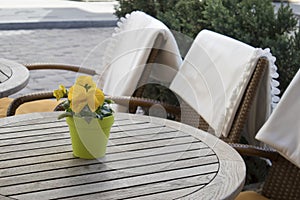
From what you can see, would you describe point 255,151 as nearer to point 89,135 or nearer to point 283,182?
point 283,182

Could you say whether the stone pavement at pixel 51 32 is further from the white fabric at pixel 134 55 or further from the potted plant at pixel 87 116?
the potted plant at pixel 87 116

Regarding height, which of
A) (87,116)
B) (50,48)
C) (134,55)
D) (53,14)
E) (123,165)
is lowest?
(53,14)

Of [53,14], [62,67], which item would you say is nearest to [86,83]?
[62,67]

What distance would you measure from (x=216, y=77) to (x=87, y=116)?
97 centimetres

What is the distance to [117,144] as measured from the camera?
1.98 m

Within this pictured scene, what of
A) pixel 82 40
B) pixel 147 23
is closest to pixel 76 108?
pixel 147 23

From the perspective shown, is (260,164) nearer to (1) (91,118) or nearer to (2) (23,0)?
(1) (91,118)

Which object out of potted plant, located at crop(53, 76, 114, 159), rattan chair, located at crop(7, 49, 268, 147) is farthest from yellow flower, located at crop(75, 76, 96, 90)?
rattan chair, located at crop(7, 49, 268, 147)

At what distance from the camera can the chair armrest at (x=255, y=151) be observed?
221cm

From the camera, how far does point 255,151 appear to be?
7.26 feet

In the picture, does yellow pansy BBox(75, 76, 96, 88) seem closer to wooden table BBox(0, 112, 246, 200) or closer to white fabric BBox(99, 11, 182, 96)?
wooden table BBox(0, 112, 246, 200)

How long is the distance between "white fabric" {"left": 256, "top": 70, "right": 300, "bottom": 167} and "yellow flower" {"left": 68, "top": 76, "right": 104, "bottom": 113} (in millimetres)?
765

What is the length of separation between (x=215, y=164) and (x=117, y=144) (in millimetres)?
360

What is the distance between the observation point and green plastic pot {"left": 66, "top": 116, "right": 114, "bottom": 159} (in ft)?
5.73
